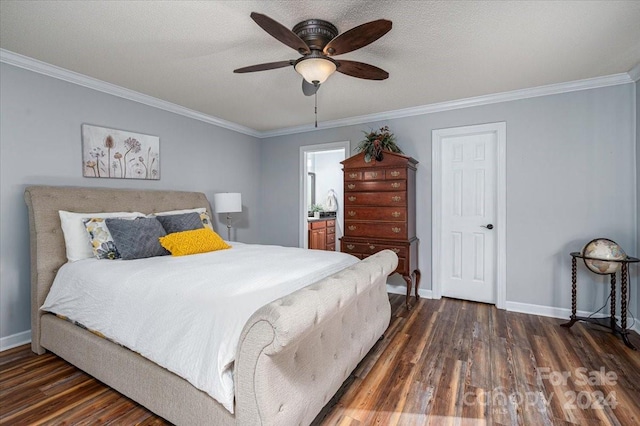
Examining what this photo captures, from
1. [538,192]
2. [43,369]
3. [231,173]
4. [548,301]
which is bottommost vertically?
[43,369]

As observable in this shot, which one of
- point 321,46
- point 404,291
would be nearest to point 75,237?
point 321,46

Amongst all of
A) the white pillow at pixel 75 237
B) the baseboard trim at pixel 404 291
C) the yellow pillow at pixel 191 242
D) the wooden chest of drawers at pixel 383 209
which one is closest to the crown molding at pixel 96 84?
the white pillow at pixel 75 237

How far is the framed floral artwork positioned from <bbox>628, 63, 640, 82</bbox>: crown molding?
192 inches

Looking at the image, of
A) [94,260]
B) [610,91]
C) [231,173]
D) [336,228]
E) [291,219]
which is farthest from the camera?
[336,228]

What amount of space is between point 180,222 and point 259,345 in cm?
225

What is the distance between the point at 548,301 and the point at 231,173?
14.4ft

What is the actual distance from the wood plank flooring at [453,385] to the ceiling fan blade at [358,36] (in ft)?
7.14

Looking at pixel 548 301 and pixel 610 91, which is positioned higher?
pixel 610 91

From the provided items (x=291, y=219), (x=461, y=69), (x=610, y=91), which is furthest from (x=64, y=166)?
(x=610, y=91)

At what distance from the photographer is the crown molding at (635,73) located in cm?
275

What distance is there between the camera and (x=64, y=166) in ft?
9.29

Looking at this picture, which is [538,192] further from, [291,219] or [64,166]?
[64,166]

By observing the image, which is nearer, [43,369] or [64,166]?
[43,369]

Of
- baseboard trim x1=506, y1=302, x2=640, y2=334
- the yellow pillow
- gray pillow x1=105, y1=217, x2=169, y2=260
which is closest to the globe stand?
baseboard trim x1=506, y1=302, x2=640, y2=334
